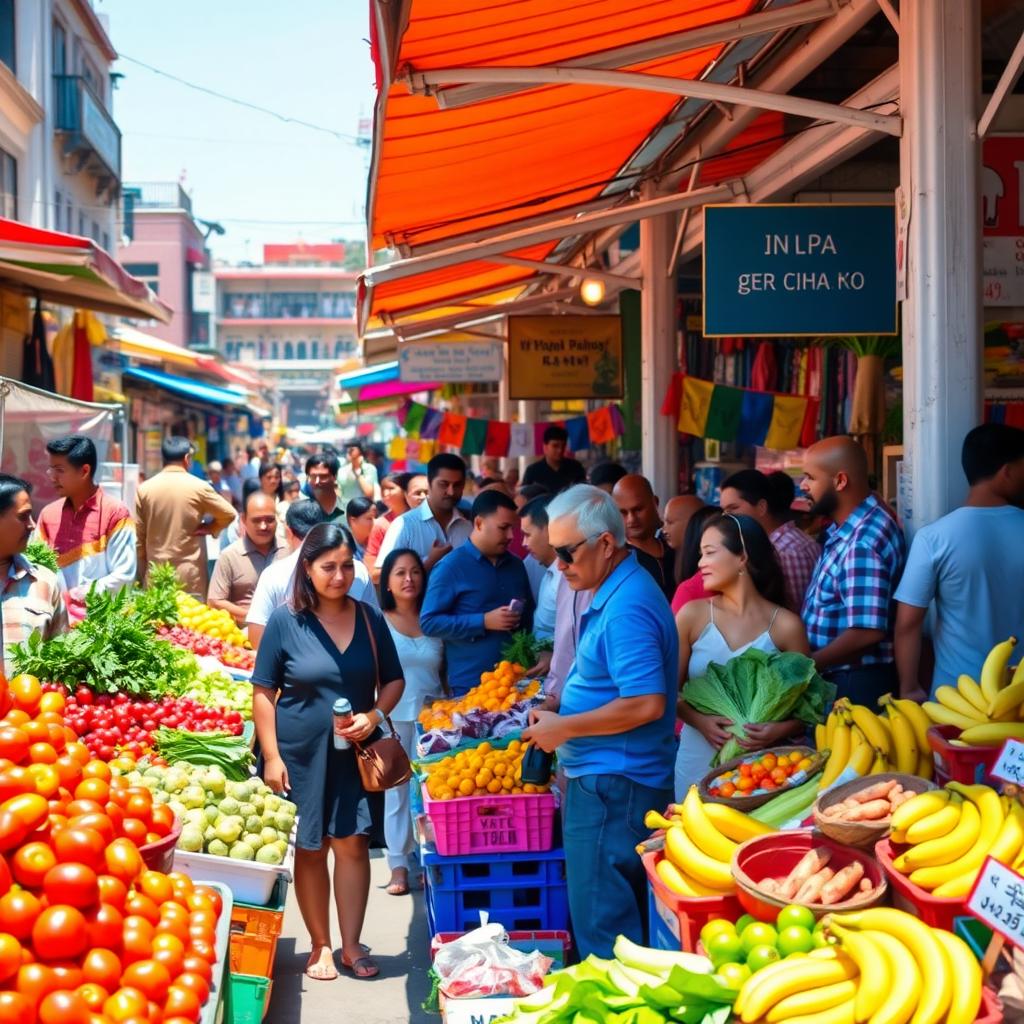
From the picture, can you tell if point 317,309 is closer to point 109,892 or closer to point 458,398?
→ point 458,398

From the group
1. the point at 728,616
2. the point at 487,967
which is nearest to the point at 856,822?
the point at 487,967

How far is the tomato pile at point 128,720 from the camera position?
6.21 m

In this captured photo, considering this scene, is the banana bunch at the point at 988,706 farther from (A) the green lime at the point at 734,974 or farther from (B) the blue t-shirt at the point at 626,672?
(A) the green lime at the point at 734,974

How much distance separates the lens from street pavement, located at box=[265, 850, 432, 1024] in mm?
5812

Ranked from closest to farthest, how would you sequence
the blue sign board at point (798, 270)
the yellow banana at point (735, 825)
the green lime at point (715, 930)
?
1. the green lime at point (715, 930)
2. the yellow banana at point (735, 825)
3. the blue sign board at point (798, 270)

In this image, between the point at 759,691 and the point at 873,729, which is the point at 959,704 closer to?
the point at 873,729

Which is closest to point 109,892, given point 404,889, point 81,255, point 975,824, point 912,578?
point 975,824

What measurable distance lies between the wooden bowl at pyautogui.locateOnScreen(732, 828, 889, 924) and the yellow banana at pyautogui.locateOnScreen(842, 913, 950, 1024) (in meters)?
0.09

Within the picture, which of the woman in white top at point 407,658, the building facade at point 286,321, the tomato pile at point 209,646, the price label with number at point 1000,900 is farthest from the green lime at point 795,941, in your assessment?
the building facade at point 286,321

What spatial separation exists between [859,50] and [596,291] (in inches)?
150

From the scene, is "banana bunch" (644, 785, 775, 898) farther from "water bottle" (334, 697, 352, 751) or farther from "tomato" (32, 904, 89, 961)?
"water bottle" (334, 697, 352, 751)

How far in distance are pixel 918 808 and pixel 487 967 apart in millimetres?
1791

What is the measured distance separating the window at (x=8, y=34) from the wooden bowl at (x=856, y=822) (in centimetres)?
2402

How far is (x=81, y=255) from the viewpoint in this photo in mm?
10031
